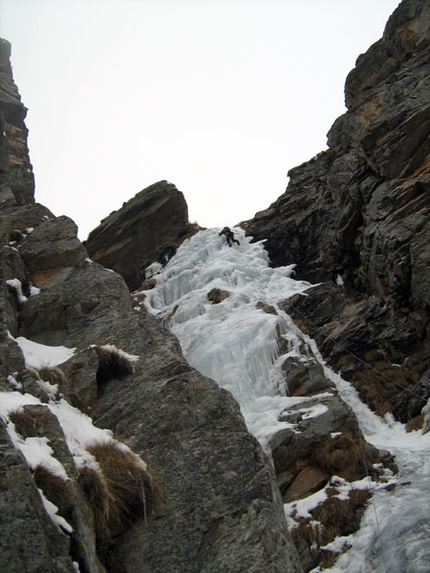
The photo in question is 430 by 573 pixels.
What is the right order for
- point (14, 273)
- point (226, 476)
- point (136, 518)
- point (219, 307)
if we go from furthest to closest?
point (219, 307) < point (14, 273) < point (226, 476) < point (136, 518)

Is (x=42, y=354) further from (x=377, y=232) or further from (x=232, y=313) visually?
(x=377, y=232)

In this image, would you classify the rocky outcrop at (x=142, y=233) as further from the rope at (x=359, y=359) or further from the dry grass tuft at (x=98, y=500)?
the dry grass tuft at (x=98, y=500)

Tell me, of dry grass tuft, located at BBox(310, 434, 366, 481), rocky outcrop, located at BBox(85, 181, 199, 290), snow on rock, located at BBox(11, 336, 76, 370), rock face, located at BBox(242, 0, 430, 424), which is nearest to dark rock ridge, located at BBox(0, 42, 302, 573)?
snow on rock, located at BBox(11, 336, 76, 370)

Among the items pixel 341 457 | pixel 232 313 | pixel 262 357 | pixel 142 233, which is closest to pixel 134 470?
pixel 341 457

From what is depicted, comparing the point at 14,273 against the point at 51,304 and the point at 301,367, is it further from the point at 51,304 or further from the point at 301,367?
the point at 301,367

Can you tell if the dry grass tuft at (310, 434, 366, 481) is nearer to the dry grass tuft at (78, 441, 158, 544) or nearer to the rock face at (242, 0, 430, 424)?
the rock face at (242, 0, 430, 424)

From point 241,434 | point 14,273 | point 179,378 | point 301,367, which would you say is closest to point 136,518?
point 241,434

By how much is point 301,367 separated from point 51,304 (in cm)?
602

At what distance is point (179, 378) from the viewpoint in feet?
27.8

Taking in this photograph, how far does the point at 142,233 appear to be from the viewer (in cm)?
3025

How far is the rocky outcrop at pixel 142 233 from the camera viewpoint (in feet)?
95.9

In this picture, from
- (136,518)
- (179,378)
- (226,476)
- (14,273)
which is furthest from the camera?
(14,273)

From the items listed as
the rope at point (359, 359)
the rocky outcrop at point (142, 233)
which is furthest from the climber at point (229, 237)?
the rope at point (359, 359)

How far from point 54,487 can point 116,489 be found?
3.38ft
